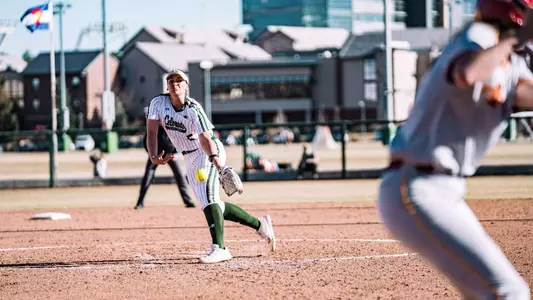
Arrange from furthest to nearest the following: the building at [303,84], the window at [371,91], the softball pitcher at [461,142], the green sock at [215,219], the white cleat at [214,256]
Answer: the building at [303,84], the window at [371,91], the white cleat at [214,256], the green sock at [215,219], the softball pitcher at [461,142]

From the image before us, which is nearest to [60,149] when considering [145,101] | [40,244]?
[40,244]

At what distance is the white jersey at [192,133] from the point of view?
9828 millimetres

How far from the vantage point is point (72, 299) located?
8.19 metres

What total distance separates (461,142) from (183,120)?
573 centimetres

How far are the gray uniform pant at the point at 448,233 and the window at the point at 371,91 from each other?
316 feet

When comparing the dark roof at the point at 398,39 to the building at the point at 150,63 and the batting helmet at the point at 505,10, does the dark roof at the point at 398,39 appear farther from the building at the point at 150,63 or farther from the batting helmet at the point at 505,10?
the batting helmet at the point at 505,10

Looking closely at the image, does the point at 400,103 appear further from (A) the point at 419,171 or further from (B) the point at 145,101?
(A) the point at 419,171

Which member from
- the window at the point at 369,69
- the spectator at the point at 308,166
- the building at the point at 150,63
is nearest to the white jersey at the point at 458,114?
the spectator at the point at 308,166

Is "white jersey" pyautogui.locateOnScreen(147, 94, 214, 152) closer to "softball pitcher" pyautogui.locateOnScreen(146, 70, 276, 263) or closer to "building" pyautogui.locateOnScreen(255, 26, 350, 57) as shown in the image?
"softball pitcher" pyautogui.locateOnScreen(146, 70, 276, 263)

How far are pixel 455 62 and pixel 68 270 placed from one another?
6551mm

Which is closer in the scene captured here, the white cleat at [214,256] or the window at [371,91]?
the white cleat at [214,256]

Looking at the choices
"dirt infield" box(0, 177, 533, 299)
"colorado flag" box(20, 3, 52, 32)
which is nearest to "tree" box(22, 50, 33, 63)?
"colorado flag" box(20, 3, 52, 32)

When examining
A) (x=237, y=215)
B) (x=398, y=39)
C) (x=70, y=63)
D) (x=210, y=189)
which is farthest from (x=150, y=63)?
(x=210, y=189)

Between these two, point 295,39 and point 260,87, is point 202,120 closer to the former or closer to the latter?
point 260,87
